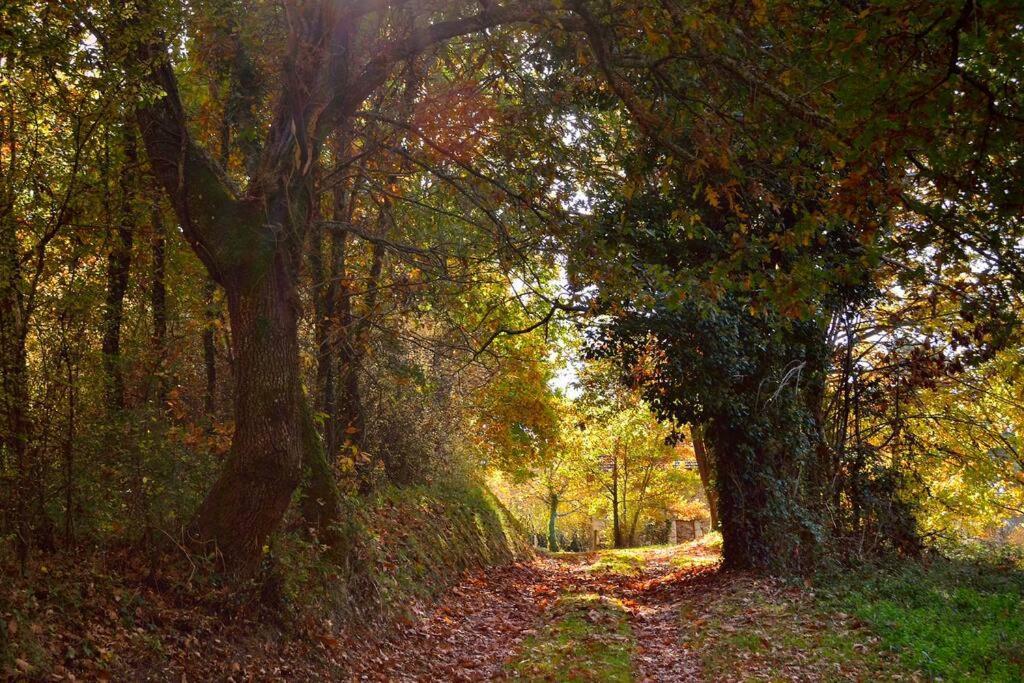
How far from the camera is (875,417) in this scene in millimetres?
15992

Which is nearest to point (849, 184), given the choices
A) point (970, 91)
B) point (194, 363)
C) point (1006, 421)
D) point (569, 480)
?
point (970, 91)

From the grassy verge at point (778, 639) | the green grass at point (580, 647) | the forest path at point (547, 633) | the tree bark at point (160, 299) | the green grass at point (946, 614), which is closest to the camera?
the green grass at point (946, 614)

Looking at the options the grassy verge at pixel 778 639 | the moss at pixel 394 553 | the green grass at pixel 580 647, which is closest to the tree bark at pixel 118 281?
the moss at pixel 394 553

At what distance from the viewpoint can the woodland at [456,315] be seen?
6.29 m

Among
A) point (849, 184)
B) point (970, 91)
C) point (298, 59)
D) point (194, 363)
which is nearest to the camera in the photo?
point (970, 91)

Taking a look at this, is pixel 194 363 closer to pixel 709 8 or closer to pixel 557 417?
pixel 709 8

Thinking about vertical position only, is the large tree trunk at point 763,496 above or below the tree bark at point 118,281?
below

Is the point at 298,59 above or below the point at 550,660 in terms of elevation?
above

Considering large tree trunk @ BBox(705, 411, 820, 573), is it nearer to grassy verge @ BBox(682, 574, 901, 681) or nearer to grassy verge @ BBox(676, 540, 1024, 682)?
grassy verge @ BBox(676, 540, 1024, 682)

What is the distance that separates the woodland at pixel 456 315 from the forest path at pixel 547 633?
97 mm

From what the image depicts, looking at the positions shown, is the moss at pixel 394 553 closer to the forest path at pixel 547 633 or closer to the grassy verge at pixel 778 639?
the forest path at pixel 547 633

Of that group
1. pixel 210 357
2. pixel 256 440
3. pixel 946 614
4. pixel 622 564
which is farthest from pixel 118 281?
pixel 622 564

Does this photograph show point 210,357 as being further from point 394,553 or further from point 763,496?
point 763,496

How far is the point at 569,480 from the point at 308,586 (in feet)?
105
